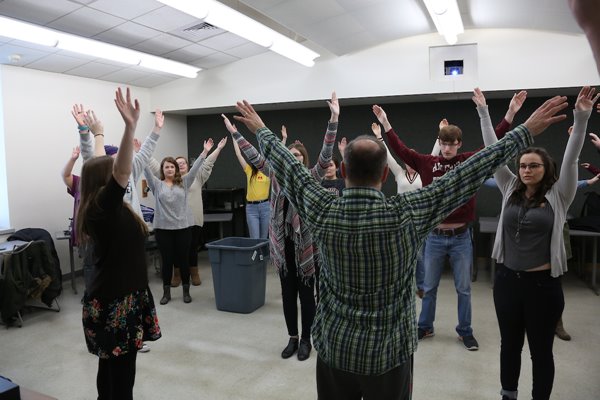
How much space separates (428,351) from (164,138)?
5.45 m

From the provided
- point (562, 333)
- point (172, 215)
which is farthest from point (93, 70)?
point (562, 333)

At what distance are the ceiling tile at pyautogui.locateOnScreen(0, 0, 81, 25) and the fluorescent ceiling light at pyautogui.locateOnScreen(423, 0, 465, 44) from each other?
303 cm

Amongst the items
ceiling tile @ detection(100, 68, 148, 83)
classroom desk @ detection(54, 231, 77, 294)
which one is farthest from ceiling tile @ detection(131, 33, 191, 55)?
classroom desk @ detection(54, 231, 77, 294)

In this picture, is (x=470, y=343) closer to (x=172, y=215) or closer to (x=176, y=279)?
(x=172, y=215)

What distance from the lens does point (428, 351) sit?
3.40 metres

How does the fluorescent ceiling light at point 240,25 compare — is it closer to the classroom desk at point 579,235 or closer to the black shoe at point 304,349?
the black shoe at point 304,349

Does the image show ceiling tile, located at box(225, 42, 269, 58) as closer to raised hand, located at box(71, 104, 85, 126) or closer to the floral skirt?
raised hand, located at box(71, 104, 85, 126)

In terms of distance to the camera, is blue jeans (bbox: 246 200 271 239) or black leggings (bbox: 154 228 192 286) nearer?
black leggings (bbox: 154 228 192 286)

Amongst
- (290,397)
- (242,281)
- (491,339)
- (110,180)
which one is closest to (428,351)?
(491,339)

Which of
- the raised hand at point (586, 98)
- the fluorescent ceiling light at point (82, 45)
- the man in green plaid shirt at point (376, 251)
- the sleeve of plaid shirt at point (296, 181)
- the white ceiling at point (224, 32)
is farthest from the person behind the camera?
the white ceiling at point (224, 32)

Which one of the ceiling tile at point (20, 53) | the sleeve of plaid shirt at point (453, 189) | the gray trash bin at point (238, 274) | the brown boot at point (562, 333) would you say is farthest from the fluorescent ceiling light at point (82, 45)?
the brown boot at point (562, 333)

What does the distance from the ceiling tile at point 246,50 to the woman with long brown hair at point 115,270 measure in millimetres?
3927

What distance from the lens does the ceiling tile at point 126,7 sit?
3.86 metres

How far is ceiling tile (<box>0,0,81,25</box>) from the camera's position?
369 centimetres
